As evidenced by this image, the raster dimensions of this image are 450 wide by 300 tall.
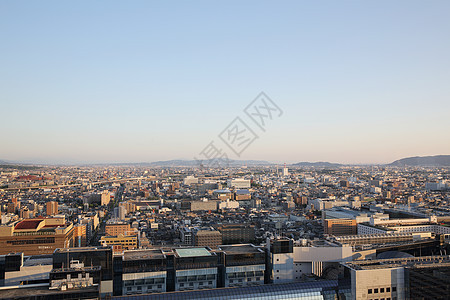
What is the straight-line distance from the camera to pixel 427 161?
309 ft

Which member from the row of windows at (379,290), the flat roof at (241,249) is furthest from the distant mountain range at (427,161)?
the row of windows at (379,290)

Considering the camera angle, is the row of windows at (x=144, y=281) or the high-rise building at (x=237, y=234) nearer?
the row of windows at (x=144, y=281)

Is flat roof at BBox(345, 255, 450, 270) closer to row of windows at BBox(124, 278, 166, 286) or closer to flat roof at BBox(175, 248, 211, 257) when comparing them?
flat roof at BBox(175, 248, 211, 257)

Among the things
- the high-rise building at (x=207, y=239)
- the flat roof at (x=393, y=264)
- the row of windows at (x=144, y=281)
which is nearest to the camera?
the flat roof at (x=393, y=264)

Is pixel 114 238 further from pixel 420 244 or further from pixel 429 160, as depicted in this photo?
pixel 429 160

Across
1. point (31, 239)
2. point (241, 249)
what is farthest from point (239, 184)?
point (241, 249)

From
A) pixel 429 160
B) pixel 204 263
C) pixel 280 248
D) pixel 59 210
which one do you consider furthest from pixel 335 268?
pixel 429 160

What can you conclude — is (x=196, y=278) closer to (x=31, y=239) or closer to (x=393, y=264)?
(x=393, y=264)

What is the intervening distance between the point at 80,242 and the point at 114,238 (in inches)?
83.7

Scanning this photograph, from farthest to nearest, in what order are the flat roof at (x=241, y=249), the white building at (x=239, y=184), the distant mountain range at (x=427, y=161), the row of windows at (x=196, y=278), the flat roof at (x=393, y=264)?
1. the distant mountain range at (x=427, y=161)
2. the white building at (x=239, y=184)
3. the flat roof at (x=241, y=249)
4. the row of windows at (x=196, y=278)
5. the flat roof at (x=393, y=264)

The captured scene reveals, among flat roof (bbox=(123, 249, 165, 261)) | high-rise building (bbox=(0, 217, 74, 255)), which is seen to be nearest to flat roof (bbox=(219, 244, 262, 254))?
flat roof (bbox=(123, 249, 165, 261))

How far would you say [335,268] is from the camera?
9.67 m

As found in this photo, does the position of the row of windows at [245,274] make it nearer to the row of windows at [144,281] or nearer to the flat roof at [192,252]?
the flat roof at [192,252]

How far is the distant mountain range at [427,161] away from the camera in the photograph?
87.3 m
